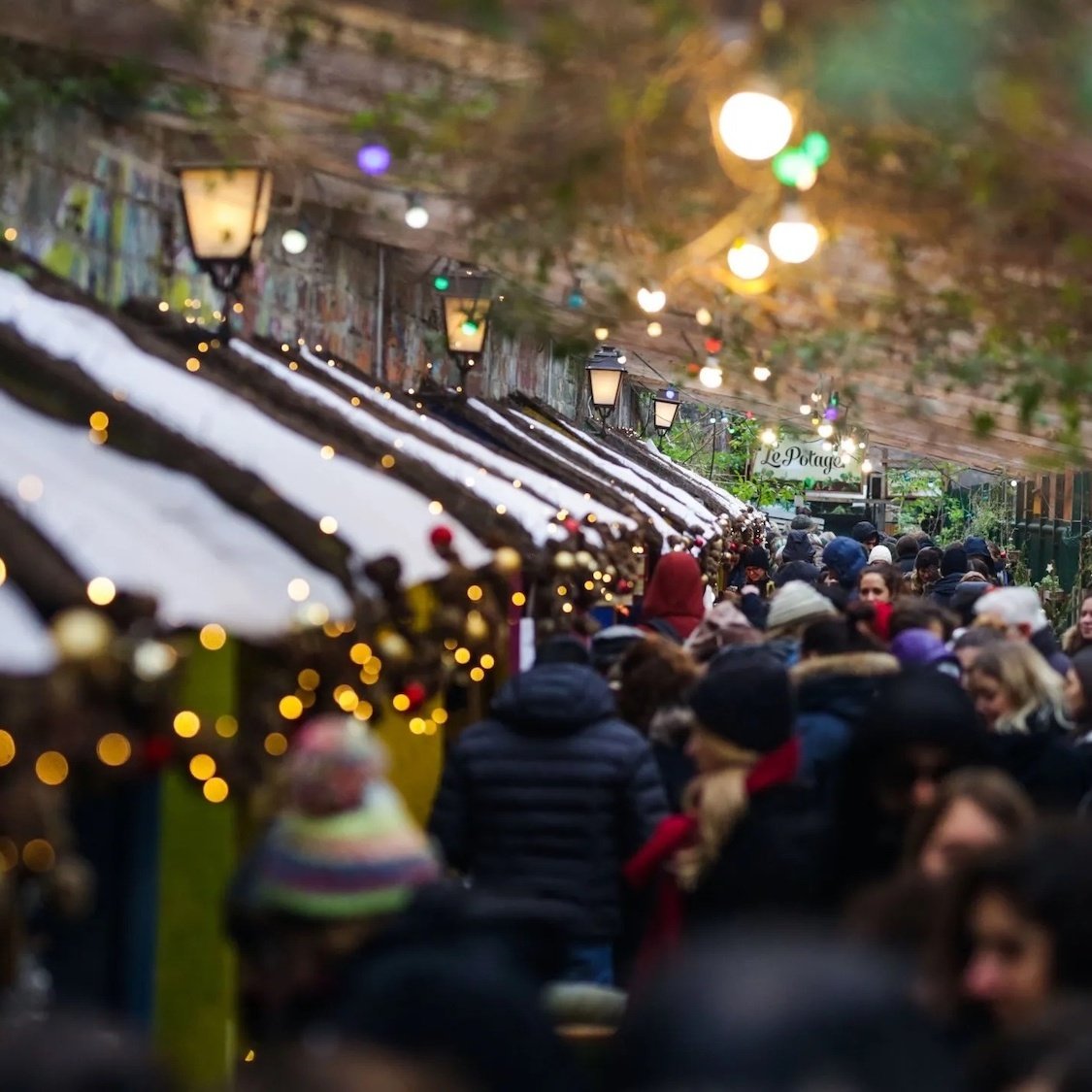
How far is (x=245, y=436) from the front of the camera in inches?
255

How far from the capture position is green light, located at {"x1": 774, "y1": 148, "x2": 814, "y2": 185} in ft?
18.3

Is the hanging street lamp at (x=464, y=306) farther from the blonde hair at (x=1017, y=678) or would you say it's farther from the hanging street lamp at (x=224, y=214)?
the blonde hair at (x=1017, y=678)

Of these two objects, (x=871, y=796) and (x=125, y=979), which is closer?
(x=871, y=796)

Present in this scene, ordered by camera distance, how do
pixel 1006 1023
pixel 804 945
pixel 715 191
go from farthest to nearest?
pixel 715 191 → pixel 1006 1023 → pixel 804 945

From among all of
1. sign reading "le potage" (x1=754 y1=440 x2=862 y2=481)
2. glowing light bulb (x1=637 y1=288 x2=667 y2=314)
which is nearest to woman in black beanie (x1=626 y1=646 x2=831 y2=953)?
glowing light bulb (x1=637 y1=288 x2=667 y2=314)

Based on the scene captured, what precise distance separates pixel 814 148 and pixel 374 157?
1906 millimetres

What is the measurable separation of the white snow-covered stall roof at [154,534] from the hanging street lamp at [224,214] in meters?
2.20

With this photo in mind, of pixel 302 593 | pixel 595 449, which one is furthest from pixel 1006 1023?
pixel 595 449

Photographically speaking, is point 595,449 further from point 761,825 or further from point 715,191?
Answer: point 761,825

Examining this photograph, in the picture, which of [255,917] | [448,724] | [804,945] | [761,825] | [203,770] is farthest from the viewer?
[448,724]

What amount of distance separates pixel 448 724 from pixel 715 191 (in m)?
3.74

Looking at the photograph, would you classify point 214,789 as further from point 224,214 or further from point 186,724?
point 224,214

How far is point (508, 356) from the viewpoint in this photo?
1742 cm

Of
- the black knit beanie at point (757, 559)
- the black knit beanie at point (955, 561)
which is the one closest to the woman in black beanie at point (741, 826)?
the black knit beanie at point (955, 561)
